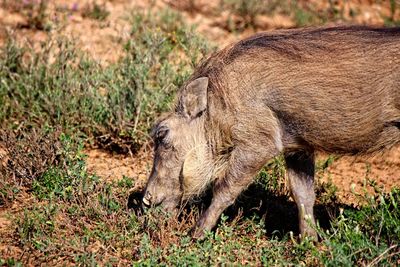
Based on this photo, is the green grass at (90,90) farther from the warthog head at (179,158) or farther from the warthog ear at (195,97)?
the warthog ear at (195,97)

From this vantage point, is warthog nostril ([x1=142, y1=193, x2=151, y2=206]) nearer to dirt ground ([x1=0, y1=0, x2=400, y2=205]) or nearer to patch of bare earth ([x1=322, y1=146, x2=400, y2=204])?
dirt ground ([x1=0, y1=0, x2=400, y2=205])

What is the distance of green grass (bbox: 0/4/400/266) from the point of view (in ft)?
13.8

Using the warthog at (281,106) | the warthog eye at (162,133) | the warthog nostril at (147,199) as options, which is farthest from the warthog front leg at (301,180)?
the warthog nostril at (147,199)

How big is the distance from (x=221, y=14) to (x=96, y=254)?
4.78 m

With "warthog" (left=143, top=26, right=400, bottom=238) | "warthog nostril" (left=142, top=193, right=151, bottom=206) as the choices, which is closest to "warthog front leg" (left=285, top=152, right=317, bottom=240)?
"warthog" (left=143, top=26, right=400, bottom=238)

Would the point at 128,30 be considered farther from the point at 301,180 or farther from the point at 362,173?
the point at 301,180

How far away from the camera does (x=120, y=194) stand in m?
5.05

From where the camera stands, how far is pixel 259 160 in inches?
172

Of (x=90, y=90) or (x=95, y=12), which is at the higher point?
(x=95, y=12)

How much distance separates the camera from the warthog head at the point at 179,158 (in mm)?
4645

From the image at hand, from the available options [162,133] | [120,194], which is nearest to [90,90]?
[120,194]

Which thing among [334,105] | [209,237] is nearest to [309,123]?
[334,105]

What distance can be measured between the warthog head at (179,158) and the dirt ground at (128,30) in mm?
573

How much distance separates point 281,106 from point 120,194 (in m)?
1.44
